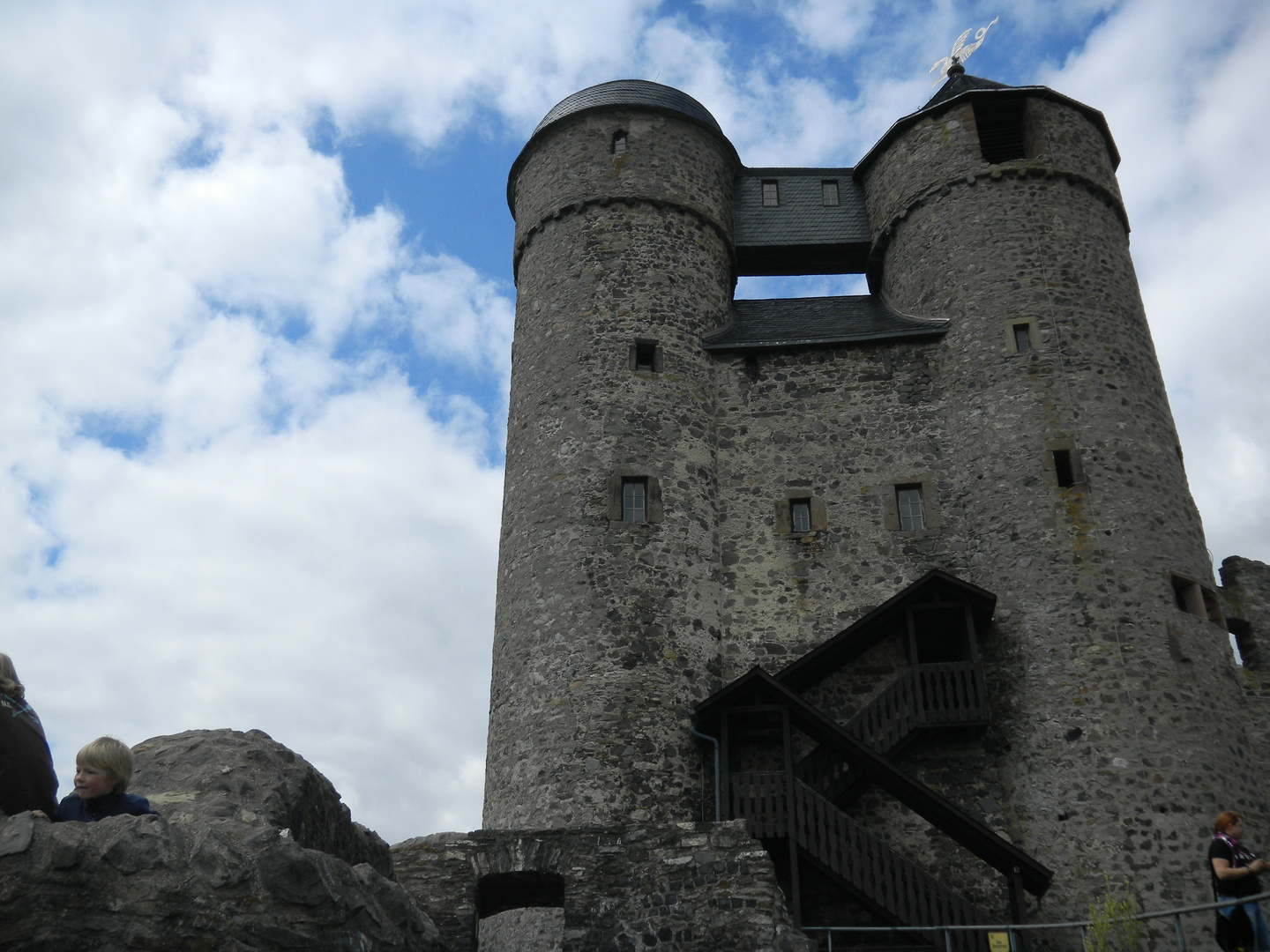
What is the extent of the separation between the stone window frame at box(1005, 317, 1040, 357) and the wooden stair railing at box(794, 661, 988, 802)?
570 centimetres

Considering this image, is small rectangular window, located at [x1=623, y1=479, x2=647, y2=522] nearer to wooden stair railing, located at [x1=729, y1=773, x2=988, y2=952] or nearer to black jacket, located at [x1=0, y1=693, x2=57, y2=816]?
wooden stair railing, located at [x1=729, y1=773, x2=988, y2=952]

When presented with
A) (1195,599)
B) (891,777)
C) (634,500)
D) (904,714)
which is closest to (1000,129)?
(1195,599)

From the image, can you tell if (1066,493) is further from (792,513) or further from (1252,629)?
(792,513)

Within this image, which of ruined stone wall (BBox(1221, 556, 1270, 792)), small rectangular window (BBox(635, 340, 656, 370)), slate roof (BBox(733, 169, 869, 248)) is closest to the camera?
ruined stone wall (BBox(1221, 556, 1270, 792))

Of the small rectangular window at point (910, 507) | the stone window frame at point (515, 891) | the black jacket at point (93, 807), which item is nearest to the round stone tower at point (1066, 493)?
the small rectangular window at point (910, 507)

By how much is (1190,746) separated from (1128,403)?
225 inches

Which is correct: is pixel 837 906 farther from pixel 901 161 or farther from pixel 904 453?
pixel 901 161

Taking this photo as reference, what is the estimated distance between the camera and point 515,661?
16.7 metres

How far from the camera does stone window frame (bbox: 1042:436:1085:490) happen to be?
16500mm

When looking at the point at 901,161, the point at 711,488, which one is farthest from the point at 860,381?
the point at 901,161

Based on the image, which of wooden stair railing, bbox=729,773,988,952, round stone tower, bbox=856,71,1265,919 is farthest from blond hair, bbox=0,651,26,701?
round stone tower, bbox=856,71,1265,919

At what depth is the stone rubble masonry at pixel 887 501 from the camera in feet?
48.8

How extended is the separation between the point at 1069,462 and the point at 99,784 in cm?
1490

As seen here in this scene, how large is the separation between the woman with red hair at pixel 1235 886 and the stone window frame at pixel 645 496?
1026 centimetres
